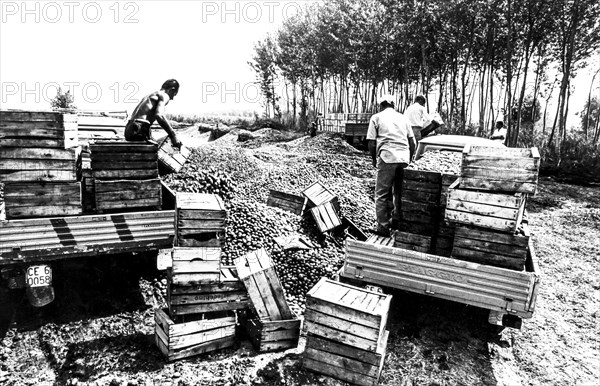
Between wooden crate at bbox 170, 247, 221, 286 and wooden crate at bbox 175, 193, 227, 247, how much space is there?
12cm

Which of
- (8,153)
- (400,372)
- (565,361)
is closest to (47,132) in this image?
(8,153)

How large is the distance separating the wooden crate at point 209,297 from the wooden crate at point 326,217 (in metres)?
2.37

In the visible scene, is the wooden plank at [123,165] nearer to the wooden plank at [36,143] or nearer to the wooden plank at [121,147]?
the wooden plank at [121,147]

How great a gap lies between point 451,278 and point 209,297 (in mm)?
2554

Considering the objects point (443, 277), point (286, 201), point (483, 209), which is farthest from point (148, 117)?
point (483, 209)

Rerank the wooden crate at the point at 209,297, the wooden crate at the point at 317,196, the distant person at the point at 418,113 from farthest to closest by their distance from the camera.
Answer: the distant person at the point at 418,113
the wooden crate at the point at 317,196
the wooden crate at the point at 209,297

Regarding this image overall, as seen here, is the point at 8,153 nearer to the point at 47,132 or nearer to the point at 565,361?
the point at 47,132

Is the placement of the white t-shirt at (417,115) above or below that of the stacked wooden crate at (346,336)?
above

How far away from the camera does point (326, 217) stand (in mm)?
6887

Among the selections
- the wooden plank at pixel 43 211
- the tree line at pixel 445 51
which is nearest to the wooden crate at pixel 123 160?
the wooden plank at pixel 43 211

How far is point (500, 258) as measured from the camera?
4.49 metres

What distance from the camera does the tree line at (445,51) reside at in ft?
60.7

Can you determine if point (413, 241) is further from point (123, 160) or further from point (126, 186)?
point (123, 160)

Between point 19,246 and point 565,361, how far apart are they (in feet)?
19.8
